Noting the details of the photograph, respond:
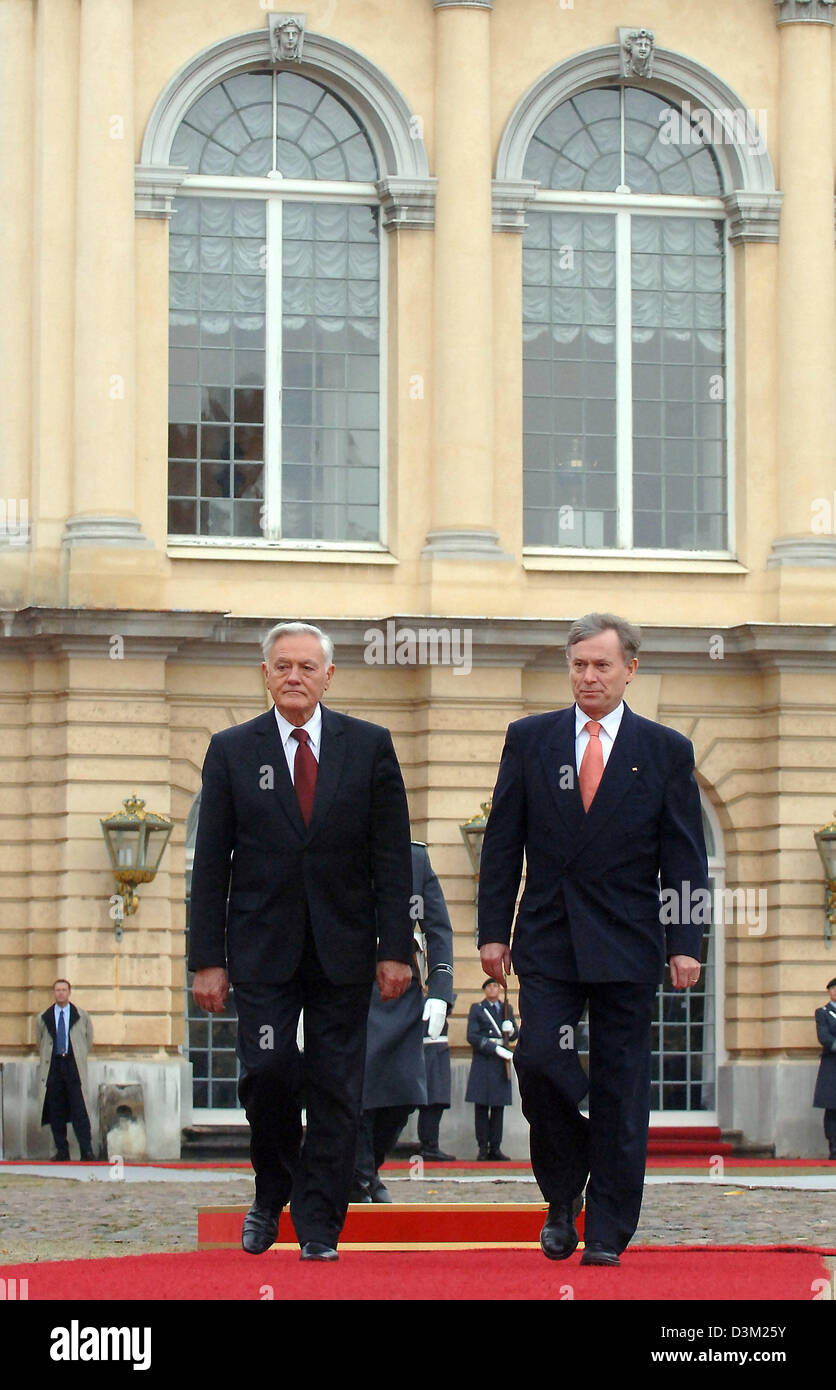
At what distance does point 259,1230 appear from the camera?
28.7 feet

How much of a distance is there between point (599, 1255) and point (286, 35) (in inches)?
671

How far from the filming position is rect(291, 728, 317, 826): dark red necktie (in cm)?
891

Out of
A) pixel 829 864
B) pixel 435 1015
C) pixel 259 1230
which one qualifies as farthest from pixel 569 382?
pixel 259 1230

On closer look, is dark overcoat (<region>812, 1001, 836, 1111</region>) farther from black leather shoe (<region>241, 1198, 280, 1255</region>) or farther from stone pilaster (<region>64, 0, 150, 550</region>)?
black leather shoe (<region>241, 1198, 280, 1255</region>)

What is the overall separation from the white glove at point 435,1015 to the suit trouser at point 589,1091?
434 cm

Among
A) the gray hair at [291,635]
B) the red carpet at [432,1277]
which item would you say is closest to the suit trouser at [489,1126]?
the red carpet at [432,1277]

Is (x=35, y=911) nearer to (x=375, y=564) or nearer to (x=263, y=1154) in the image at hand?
(x=375, y=564)

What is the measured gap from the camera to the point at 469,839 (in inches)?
893

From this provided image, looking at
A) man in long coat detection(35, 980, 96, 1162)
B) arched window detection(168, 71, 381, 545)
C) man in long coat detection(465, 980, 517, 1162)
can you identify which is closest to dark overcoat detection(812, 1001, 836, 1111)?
man in long coat detection(465, 980, 517, 1162)

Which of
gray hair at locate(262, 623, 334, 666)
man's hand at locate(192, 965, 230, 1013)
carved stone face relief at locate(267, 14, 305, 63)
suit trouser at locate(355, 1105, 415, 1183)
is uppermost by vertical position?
carved stone face relief at locate(267, 14, 305, 63)

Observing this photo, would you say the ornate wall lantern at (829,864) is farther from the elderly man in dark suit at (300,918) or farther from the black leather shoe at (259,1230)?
the black leather shoe at (259,1230)

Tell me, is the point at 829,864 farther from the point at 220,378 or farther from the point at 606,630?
the point at 606,630

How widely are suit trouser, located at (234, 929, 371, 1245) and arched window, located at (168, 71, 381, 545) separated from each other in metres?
14.9

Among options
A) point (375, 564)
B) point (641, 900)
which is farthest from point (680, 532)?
point (641, 900)
